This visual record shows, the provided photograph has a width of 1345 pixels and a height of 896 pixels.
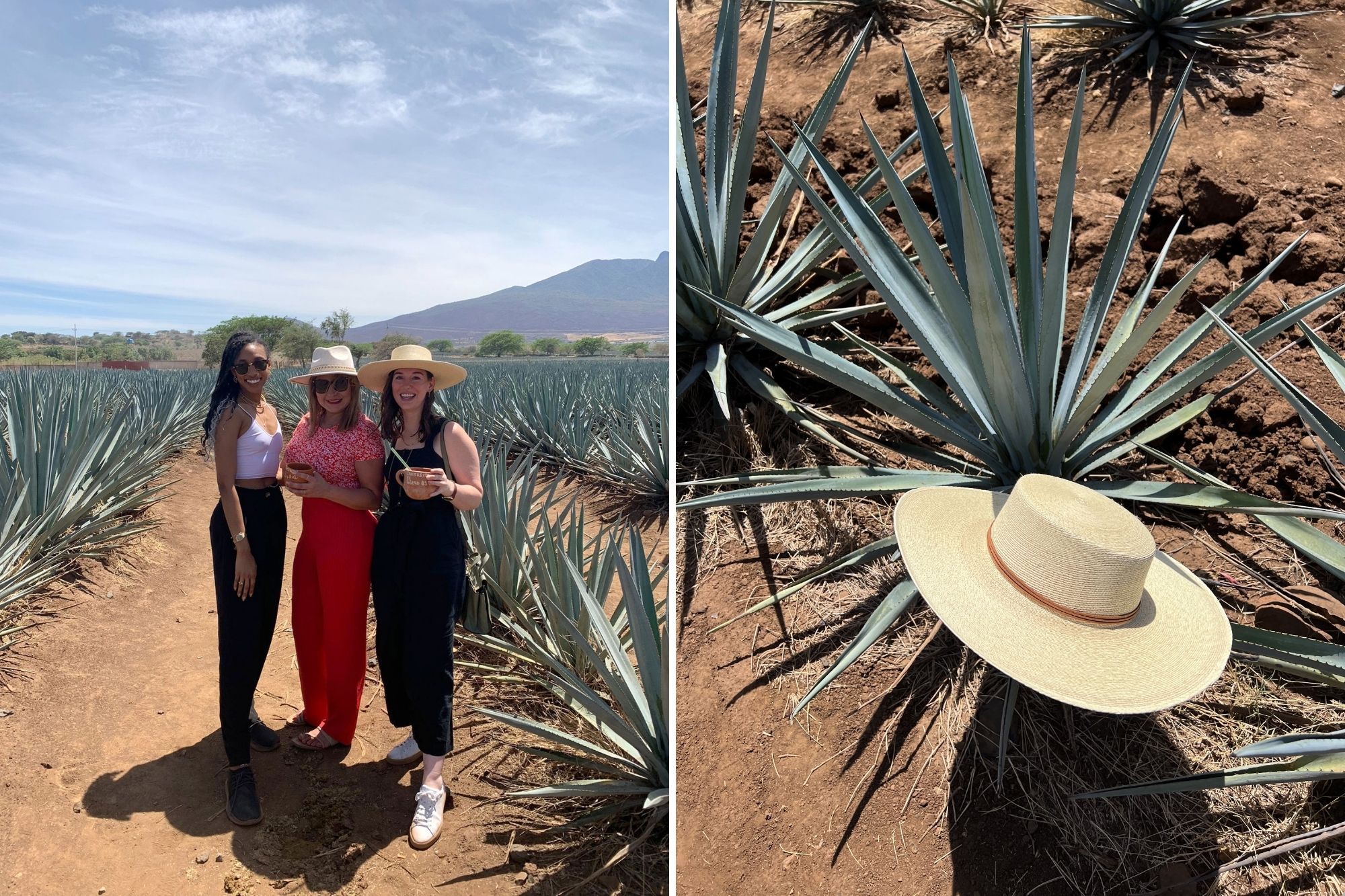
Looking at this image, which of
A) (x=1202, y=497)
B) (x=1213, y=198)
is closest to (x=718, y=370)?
(x=1202, y=497)

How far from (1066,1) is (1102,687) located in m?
3.83

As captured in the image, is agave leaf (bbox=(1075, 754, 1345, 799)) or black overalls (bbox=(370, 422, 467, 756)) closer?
agave leaf (bbox=(1075, 754, 1345, 799))

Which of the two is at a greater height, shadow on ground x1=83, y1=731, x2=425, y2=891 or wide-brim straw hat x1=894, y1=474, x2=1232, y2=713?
wide-brim straw hat x1=894, y1=474, x2=1232, y2=713

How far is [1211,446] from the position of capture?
7.53 feet

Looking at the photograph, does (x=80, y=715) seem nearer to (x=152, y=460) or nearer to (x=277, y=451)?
(x=277, y=451)

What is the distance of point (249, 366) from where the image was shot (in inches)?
65.9

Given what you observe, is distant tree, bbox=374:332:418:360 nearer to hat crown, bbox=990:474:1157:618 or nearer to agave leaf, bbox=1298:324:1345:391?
hat crown, bbox=990:474:1157:618

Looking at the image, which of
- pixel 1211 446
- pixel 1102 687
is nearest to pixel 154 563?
pixel 1102 687

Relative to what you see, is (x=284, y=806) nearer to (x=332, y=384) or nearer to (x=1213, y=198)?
(x=332, y=384)

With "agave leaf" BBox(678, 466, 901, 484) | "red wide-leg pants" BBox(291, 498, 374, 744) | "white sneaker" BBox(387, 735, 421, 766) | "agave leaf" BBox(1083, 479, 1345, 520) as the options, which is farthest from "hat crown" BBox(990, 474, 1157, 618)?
"white sneaker" BBox(387, 735, 421, 766)

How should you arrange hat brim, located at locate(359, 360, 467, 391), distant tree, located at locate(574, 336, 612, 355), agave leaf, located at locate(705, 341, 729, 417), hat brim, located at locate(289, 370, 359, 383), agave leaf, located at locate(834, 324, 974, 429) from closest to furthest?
1. hat brim, located at locate(289, 370, 359, 383)
2. hat brim, located at locate(359, 360, 467, 391)
3. agave leaf, located at locate(834, 324, 974, 429)
4. agave leaf, located at locate(705, 341, 729, 417)
5. distant tree, located at locate(574, 336, 612, 355)

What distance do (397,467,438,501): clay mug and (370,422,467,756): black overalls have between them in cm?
9

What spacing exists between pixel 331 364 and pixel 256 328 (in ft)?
0.84

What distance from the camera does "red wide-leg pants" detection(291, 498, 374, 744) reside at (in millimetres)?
2027
